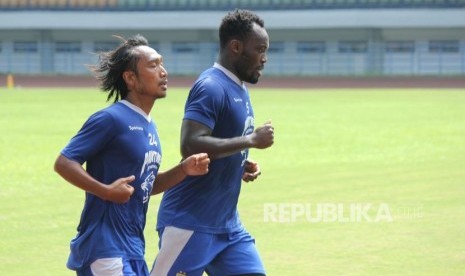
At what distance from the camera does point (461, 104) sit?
38719 mm

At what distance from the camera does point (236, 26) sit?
725 centimetres

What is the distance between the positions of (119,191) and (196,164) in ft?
1.75

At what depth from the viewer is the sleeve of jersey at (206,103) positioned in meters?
6.92

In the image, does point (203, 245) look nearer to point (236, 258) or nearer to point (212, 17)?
point (236, 258)

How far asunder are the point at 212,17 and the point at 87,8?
336 inches

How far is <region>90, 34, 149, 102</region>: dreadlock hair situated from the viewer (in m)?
6.53

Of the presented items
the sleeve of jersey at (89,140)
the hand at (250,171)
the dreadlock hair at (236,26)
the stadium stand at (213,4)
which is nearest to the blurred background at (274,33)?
the stadium stand at (213,4)

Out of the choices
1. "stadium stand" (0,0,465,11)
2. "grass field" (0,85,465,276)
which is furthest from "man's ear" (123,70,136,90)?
"stadium stand" (0,0,465,11)

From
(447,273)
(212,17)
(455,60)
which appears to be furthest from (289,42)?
(447,273)

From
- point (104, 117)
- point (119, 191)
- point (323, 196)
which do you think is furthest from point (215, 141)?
point (323, 196)

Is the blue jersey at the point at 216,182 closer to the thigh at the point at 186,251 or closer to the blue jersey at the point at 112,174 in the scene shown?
the thigh at the point at 186,251

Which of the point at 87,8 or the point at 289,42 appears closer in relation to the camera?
the point at 289,42

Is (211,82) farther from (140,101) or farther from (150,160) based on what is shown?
(150,160)

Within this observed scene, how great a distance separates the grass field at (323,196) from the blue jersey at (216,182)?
355 centimetres
